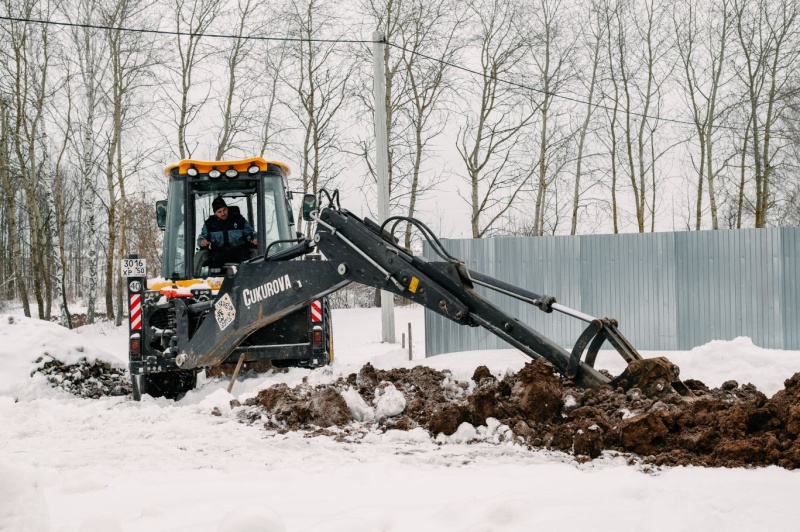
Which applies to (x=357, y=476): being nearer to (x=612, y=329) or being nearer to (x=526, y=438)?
(x=526, y=438)

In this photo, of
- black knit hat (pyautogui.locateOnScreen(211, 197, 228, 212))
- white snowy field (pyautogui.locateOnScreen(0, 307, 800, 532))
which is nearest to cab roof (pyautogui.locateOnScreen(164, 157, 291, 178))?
black knit hat (pyautogui.locateOnScreen(211, 197, 228, 212))

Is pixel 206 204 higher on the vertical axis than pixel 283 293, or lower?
higher

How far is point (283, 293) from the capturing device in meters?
5.58

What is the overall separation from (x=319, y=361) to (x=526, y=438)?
Answer: 3177 mm

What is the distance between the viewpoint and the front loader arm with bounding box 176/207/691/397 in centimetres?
466

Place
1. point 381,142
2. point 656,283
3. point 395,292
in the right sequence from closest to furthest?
1. point 395,292
2. point 656,283
3. point 381,142

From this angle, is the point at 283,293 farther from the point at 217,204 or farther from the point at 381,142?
the point at 381,142

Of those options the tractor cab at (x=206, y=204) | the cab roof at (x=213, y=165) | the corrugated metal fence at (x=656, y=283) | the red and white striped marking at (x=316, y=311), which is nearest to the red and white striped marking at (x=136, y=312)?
the tractor cab at (x=206, y=204)

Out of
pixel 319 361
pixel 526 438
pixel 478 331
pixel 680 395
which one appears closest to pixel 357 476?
pixel 526 438

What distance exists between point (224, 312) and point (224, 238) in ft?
6.19

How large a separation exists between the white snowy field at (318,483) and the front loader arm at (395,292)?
0.68 m

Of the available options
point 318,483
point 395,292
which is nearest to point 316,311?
point 395,292

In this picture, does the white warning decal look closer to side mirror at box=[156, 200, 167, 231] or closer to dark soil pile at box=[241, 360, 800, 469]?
dark soil pile at box=[241, 360, 800, 469]

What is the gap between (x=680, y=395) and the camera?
185 inches
